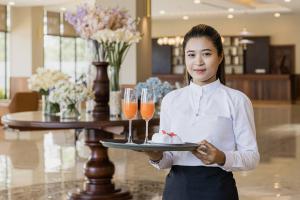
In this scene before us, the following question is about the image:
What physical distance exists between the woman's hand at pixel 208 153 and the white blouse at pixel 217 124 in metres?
0.06

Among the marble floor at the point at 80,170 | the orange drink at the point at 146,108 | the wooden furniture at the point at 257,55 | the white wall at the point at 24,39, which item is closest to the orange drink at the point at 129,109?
the orange drink at the point at 146,108

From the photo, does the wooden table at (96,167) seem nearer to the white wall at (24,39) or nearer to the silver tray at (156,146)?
the silver tray at (156,146)

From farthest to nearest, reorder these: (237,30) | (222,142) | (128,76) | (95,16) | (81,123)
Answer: (237,30) → (128,76) → (95,16) → (81,123) → (222,142)

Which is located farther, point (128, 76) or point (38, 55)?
point (38, 55)

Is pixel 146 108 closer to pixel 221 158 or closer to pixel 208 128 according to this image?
pixel 208 128

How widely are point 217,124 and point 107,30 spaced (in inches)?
149

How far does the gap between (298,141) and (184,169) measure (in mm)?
9384

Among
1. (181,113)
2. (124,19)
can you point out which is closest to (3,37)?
(124,19)

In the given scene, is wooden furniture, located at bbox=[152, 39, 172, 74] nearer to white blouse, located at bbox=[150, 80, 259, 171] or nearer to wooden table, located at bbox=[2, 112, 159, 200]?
wooden table, located at bbox=[2, 112, 159, 200]

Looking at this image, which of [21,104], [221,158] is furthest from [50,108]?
[21,104]

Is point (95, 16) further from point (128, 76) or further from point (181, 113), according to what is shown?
point (128, 76)

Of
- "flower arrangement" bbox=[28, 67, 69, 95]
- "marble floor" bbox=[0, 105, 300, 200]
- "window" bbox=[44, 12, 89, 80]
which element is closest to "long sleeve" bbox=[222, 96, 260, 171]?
"flower arrangement" bbox=[28, 67, 69, 95]

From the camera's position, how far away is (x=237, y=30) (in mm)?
25125

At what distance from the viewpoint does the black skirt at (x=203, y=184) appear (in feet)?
7.40
